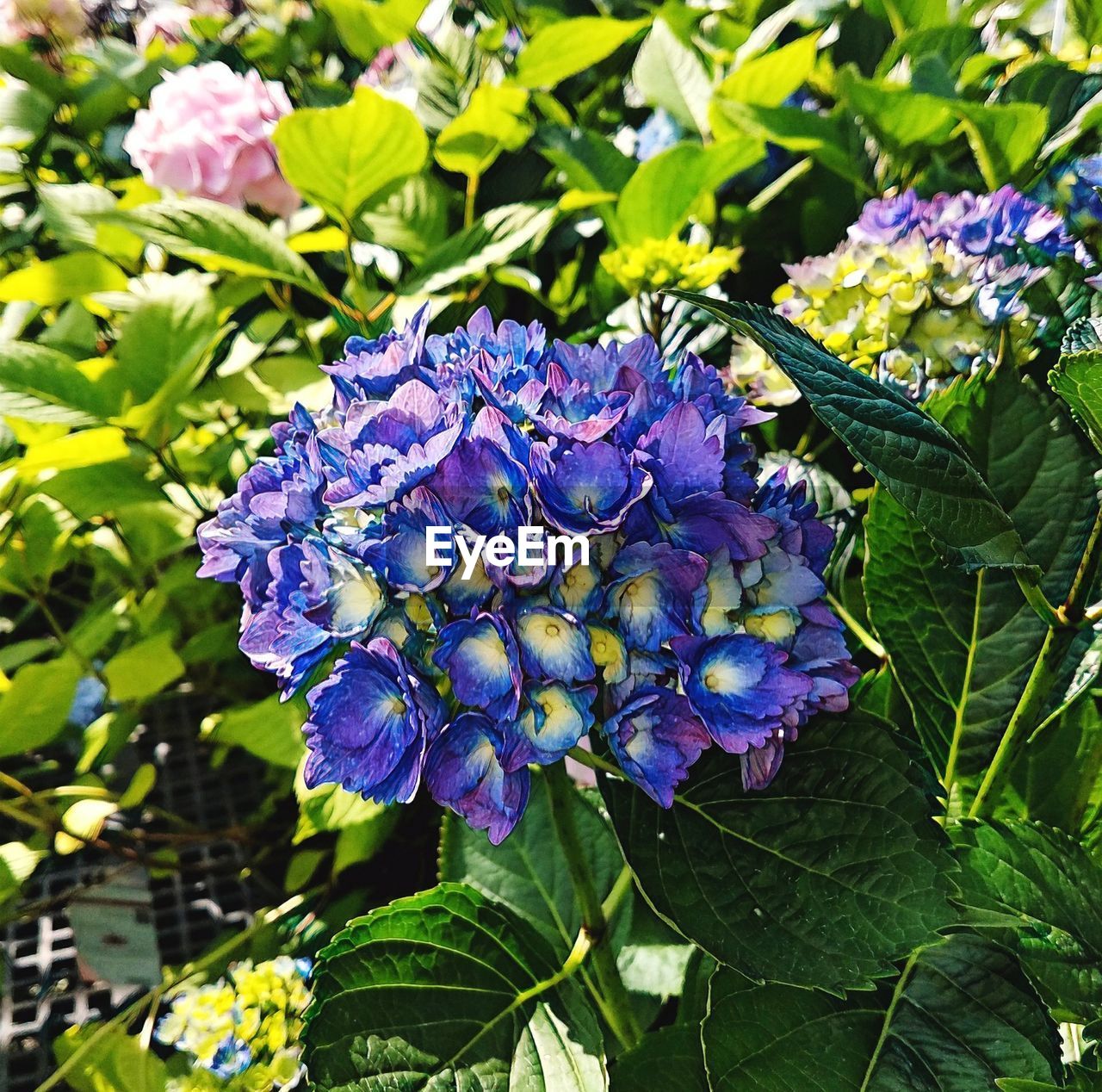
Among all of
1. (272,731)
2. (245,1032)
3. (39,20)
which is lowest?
(245,1032)

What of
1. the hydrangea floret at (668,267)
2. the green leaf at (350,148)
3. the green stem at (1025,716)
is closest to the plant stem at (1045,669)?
the green stem at (1025,716)

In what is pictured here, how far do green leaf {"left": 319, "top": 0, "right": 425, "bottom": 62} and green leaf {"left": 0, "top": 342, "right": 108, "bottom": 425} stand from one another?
468mm

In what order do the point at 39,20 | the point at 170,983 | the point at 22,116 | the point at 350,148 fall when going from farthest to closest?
A: the point at 39,20 < the point at 22,116 < the point at 170,983 < the point at 350,148

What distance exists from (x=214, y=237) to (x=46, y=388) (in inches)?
7.0

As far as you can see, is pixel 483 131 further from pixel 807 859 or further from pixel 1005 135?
pixel 807 859

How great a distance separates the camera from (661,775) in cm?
45

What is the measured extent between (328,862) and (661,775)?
68 centimetres

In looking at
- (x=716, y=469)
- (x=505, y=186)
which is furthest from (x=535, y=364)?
(x=505, y=186)

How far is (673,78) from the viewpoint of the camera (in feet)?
3.20

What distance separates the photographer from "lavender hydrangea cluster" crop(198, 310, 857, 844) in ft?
1.45

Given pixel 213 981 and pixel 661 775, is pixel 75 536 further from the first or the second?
pixel 661 775

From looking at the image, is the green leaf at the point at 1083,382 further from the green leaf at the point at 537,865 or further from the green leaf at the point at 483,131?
the green leaf at the point at 483,131

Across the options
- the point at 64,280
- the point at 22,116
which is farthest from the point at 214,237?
the point at 22,116
